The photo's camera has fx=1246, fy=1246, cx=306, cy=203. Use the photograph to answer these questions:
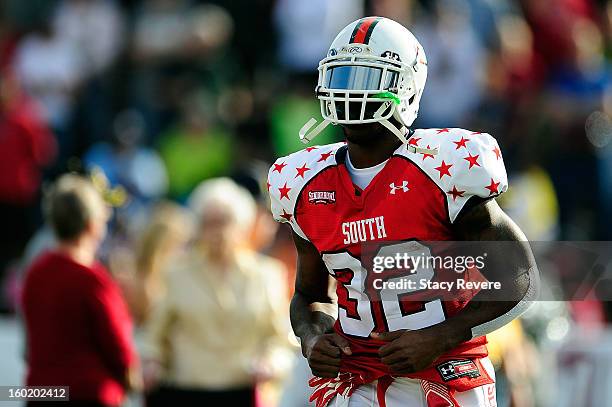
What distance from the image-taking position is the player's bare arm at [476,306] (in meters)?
4.14

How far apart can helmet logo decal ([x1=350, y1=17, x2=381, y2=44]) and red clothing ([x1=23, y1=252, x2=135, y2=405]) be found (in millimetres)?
2318

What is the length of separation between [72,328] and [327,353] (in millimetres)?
2120

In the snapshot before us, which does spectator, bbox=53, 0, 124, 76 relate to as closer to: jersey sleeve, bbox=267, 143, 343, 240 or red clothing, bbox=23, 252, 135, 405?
red clothing, bbox=23, 252, 135, 405

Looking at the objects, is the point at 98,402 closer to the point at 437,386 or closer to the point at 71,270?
the point at 71,270

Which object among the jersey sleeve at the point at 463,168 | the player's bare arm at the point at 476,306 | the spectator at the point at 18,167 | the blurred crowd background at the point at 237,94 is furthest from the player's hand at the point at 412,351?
the spectator at the point at 18,167

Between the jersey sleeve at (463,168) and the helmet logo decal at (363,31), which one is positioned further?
the helmet logo decal at (363,31)

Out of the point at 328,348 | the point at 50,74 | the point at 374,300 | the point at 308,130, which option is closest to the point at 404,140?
the point at 308,130

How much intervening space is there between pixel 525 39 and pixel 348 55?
764cm

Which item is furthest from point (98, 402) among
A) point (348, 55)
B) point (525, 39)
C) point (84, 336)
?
point (525, 39)

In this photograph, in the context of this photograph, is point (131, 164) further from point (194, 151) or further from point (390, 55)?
point (390, 55)

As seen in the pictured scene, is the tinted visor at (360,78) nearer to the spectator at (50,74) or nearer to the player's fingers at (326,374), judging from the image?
the player's fingers at (326,374)

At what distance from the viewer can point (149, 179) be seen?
10.6m

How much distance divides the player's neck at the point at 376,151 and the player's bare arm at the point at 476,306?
38 cm

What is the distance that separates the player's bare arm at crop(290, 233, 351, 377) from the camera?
4.33 m
